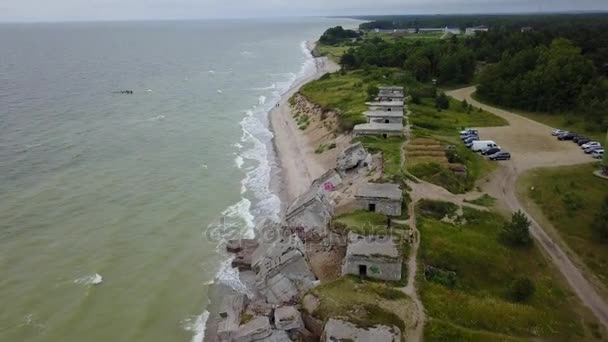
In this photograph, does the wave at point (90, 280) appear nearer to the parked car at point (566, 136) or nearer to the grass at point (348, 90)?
the grass at point (348, 90)

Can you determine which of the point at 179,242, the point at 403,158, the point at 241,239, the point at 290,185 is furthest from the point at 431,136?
the point at 179,242

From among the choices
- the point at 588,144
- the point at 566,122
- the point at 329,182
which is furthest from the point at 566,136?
the point at 329,182

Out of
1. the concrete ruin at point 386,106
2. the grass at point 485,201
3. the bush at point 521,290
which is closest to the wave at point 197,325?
the bush at point 521,290

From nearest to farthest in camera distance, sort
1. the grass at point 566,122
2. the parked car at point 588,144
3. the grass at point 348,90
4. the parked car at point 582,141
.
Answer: the parked car at point 588,144 → the parked car at point 582,141 → the grass at point 566,122 → the grass at point 348,90

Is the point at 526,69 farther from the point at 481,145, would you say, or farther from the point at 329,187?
the point at 329,187

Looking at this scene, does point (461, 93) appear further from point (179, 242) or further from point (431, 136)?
point (179, 242)

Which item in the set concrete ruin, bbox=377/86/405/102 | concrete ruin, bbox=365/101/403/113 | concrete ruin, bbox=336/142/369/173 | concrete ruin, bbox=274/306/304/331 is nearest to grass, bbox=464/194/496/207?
concrete ruin, bbox=336/142/369/173
